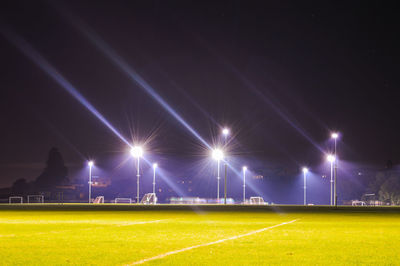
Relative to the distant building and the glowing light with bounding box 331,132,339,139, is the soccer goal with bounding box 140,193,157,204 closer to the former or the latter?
the glowing light with bounding box 331,132,339,139

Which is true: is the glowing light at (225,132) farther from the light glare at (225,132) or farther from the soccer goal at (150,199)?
the soccer goal at (150,199)

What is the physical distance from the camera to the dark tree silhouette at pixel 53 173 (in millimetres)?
139375

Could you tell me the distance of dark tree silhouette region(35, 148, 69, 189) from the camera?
457 feet

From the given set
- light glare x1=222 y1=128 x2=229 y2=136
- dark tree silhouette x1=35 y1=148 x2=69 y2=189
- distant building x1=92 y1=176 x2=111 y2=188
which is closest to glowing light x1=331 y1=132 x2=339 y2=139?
light glare x1=222 y1=128 x2=229 y2=136

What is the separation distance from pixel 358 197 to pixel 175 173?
44.7 meters

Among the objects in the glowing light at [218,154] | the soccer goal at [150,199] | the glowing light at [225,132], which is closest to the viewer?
the glowing light at [225,132]

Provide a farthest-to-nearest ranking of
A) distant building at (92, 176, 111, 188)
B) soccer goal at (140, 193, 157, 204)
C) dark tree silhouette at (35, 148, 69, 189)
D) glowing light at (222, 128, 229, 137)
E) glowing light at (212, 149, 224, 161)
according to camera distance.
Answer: dark tree silhouette at (35, 148, 69, 189), distant building at (92, 176, 111, 188), soccer goal at (140, 193, 157, 204), glowing light at (212, 149, 224, 161), glowing light at (222, 128, 229, 137)

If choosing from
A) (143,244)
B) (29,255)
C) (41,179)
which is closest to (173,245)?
(143,244)

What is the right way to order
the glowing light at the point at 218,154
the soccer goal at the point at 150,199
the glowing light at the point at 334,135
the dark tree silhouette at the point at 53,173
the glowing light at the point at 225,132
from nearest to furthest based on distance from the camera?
1. the glowing light at the point at 225,132
2. the glowing light at the point at 218,154
3. the glowing light at the point at 334,135
4. the soccer goal at the point at 150,199
5. the dark tree silhouette at the point at 53,173

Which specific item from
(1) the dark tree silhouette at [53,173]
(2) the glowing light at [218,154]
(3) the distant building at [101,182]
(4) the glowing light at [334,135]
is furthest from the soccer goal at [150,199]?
(1) the dark tree silhouette at [53,173]

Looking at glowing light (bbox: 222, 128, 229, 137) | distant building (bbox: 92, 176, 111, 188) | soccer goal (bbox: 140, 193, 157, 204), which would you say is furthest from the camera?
distant building (bbox: 92, 176, 111, 188)

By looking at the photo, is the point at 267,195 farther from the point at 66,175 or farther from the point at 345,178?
the point at 66,175

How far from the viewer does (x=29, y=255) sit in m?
9.54

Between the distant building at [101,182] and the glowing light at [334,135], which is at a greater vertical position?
the glowing light at [334,135]
